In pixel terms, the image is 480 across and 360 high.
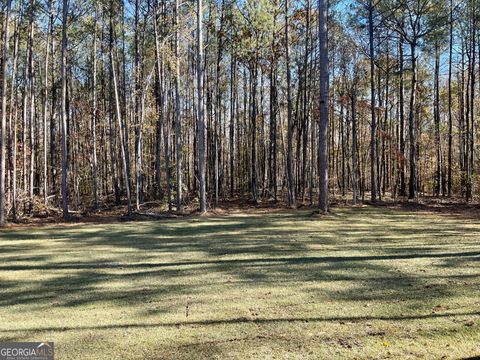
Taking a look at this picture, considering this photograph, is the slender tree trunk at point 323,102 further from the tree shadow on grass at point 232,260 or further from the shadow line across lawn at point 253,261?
the shadow line across lawn at point 253,261

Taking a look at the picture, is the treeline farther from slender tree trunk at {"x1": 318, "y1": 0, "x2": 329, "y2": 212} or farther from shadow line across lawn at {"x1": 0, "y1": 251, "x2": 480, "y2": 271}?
shadow line across lawn at {"x1": 0, "y1": 251, "x2": 480, "y2": 271}

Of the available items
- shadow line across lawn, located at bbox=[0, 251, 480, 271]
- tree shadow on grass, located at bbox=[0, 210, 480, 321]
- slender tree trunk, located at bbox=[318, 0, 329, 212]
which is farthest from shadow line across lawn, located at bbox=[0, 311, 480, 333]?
slender tree trunk, located at bbox=[318, 0, 329, 212]

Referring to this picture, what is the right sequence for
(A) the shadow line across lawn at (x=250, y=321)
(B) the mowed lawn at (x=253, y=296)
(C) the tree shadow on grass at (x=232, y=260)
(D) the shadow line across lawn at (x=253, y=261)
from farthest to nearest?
1. (D) the shadow line across lawn at (x=253, y=261)
2. (C) the tree shadow on grass at (x=232, y=260)
3. (A) the shadow line across lawn at (x=250, y=321)
4. (B) the mowed lawn at (x=253, y=296)

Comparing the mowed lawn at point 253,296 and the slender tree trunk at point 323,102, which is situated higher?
the slender tree trunk at point 323,102

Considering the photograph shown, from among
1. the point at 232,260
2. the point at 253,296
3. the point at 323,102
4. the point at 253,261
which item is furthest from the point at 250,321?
the point at 323,102

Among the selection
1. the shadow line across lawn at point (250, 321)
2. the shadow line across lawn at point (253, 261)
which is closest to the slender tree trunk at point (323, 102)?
the shadow line across lawn at point (253, 261)

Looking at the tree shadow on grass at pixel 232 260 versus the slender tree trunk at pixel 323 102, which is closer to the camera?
the tree shadow on grass at pixel 232 260

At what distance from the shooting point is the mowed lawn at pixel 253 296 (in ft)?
11.0

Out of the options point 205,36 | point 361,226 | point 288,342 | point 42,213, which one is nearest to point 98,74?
point 205,36

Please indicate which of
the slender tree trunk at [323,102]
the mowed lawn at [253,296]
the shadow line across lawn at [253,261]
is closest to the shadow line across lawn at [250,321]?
the mowed lawn at [253,296]

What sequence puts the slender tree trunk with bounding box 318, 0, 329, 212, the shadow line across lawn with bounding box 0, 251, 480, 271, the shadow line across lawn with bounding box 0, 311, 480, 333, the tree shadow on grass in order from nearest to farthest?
the shadow line across lawn with bounding box 0, 311, 480, 333, the tree shadow on grass, the shadow line across lawn with bounding box 0, 251, 480, 271, the slender tree trunk with bounding box 318, 0, 329, 212

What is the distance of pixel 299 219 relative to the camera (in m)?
12.1

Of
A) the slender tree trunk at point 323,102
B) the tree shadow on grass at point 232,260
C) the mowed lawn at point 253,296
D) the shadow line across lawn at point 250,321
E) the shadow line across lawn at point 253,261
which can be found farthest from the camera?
the slender tree trunk at point 323,102

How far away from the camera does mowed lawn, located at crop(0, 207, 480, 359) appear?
336cm
